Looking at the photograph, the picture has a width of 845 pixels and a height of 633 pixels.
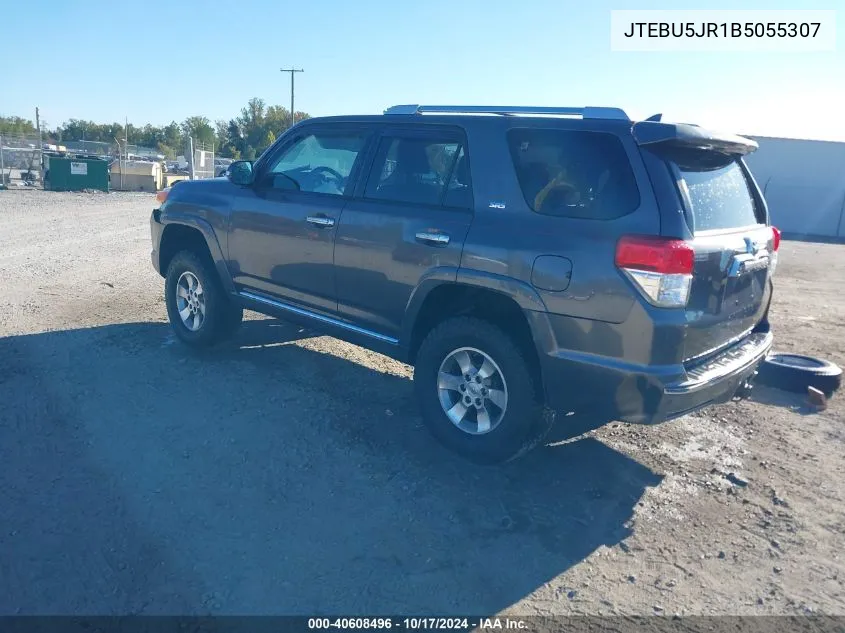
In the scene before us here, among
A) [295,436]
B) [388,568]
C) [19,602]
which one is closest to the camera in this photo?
[19,602]

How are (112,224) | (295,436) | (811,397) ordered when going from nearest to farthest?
(295,436), (811,397), (112,224)

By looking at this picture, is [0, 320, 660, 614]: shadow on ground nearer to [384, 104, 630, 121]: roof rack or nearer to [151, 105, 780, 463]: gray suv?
[151, 105, 780, 463]: gray suv

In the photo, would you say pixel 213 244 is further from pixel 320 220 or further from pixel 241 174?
pixel 320 220

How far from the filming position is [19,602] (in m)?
2.95

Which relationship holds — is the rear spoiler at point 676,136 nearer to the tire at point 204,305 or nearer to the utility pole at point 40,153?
the tire at point 204,305

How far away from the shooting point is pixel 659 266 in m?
3.52

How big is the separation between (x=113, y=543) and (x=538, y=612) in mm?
1996

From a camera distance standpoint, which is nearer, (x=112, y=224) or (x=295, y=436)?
(x=295, y=436)

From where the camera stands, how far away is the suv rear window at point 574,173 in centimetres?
377

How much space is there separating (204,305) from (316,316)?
1.33 metres

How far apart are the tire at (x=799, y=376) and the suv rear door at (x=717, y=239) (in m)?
1.82

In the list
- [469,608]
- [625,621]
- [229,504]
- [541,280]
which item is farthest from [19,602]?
[541,280]

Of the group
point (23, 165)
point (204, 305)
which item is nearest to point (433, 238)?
point (204, 305)

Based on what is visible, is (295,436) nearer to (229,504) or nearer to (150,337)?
(229,504)
